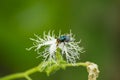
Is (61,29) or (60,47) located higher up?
(61,29)

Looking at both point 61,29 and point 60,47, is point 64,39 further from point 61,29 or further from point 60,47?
point 61,29

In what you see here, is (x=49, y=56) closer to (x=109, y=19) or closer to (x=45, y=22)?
(x=45, y=22)

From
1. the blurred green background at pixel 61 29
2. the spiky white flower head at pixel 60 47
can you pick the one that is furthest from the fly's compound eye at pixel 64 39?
the blurred green background at pixel 61 29

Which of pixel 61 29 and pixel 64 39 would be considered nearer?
pixel 64 39

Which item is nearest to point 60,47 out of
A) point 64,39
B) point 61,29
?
point 64,39

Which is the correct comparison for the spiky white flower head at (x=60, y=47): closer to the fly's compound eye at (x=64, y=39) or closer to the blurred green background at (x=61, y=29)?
the fly's compound eye at (x=64, y=39)

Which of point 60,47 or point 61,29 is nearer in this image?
point 60,47

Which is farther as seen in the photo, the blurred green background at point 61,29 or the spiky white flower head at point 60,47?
the blurred green background at point 61,29

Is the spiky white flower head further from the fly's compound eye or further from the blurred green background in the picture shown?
the blurred green background

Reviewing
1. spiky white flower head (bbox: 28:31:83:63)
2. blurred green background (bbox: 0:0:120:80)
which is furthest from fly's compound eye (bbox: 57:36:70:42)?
blurred green background (bbox: 0:0:120:80)
